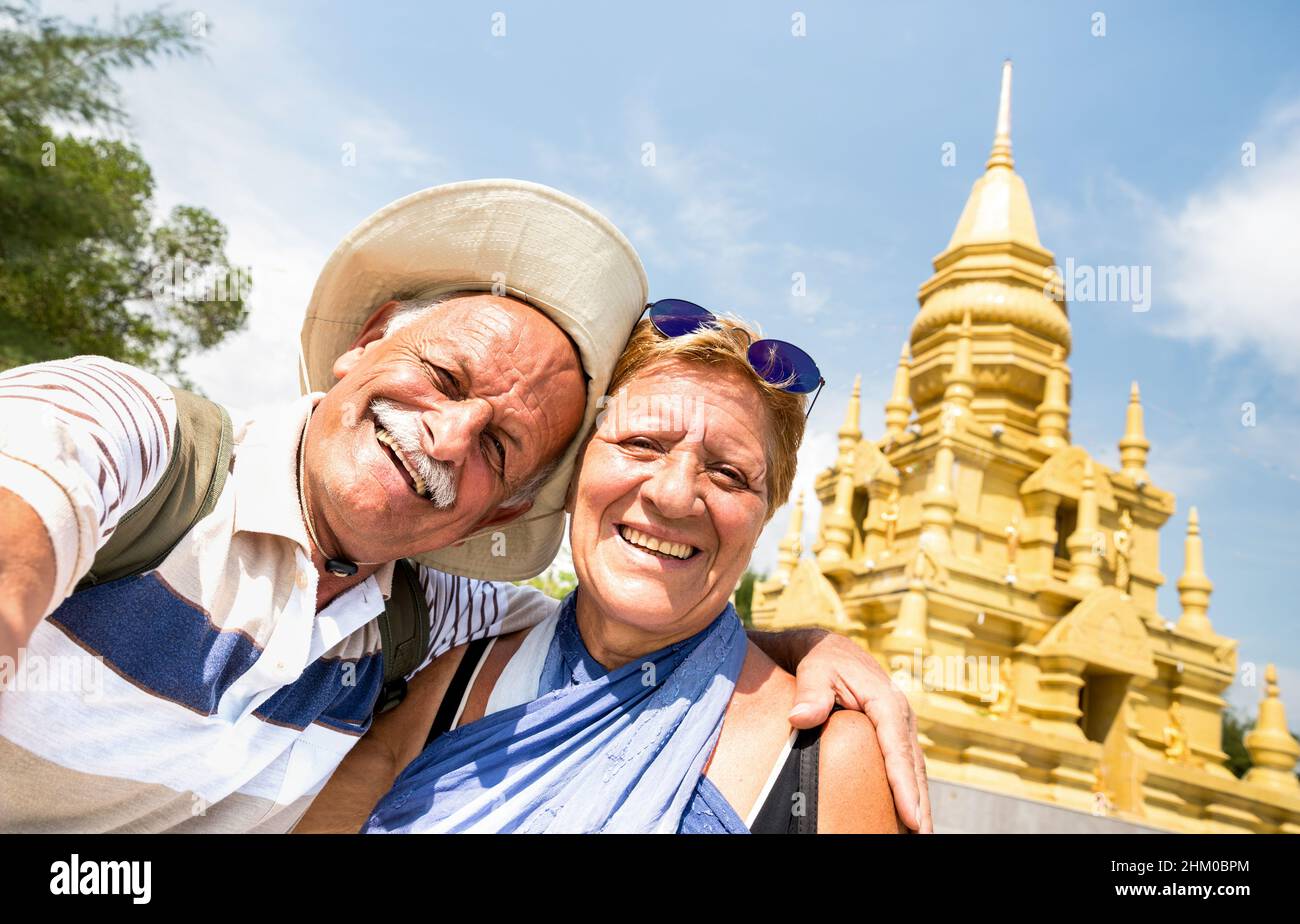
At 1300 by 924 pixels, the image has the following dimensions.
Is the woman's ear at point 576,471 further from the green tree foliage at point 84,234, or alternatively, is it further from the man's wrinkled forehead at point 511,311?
the green tree foliage at point 84,234

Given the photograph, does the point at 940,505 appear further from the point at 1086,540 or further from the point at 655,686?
the point at 655,686

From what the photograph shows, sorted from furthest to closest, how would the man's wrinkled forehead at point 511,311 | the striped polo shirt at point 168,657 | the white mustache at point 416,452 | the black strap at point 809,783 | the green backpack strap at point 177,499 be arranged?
the man's wrinkled forehead at point 511,311, the white mustache at point 416,452, the black strap at point 809,783, the green backpack strap at point 177,499, the striped polo shirt at point 168,657

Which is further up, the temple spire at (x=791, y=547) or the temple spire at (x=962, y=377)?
the temple spire at (x=962, y=377)

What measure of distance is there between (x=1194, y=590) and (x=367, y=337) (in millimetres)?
14779

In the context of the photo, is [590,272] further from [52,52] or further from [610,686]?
[52,52]

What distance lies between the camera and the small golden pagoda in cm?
1163

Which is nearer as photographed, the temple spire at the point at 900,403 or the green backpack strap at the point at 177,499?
the green backpack strap at the point at 177,499

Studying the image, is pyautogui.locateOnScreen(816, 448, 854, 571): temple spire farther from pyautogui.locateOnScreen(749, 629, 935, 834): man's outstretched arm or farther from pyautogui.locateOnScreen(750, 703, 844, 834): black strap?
pyautogui.locateOnScreen(750, 703, 844, 834): black strap

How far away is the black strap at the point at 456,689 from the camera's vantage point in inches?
96.2

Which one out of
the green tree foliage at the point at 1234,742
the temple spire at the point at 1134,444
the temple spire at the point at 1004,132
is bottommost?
the green tree foliage at the point at 1234,742

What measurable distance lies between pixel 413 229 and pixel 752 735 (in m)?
1.50
